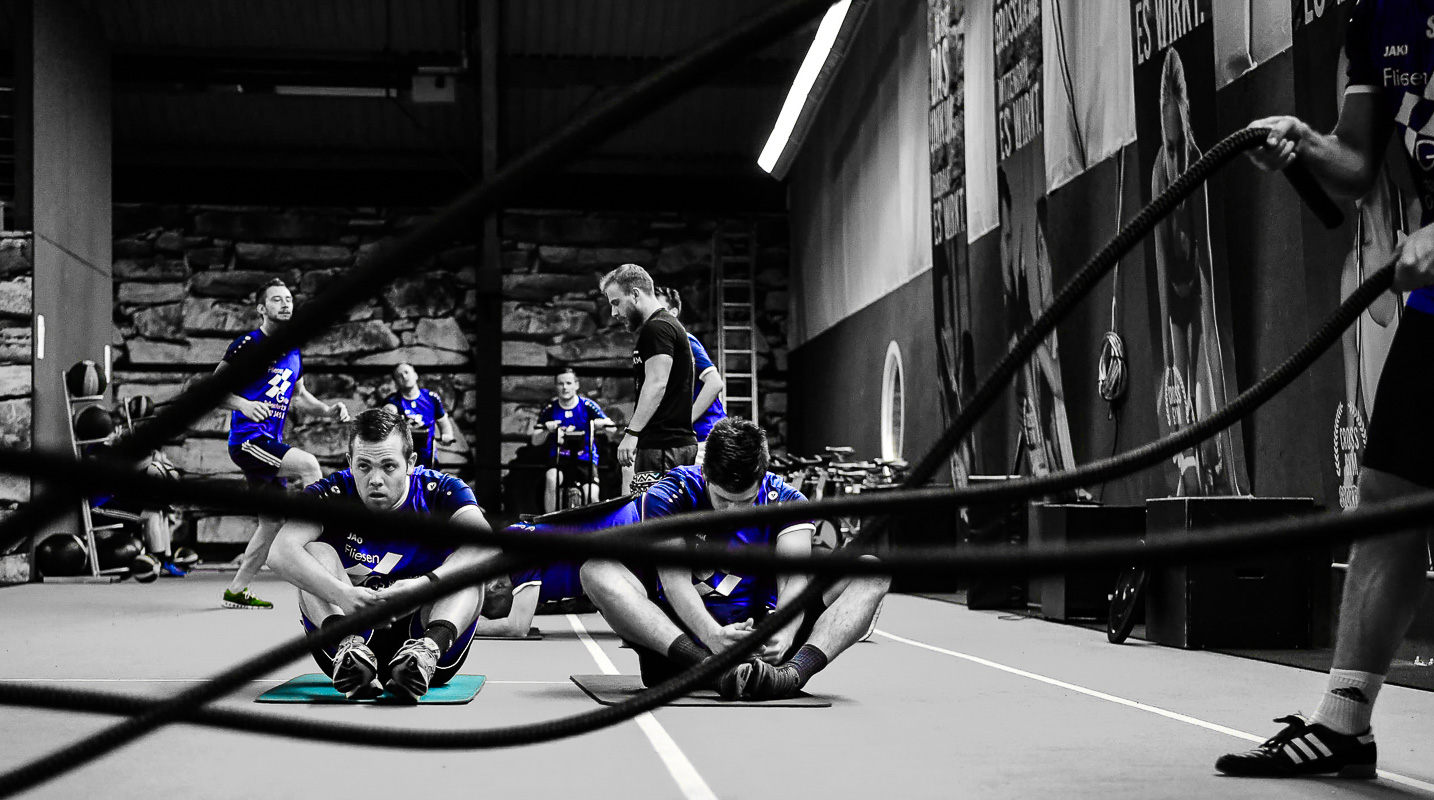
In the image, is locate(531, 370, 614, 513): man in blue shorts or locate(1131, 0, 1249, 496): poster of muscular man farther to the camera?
locate(531, 370, 614, 513): man in blue shorts

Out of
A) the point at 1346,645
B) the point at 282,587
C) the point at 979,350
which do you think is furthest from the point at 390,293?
the point at 1346,645

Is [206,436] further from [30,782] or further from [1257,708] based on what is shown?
[30,782]

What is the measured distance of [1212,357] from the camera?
6211 mm

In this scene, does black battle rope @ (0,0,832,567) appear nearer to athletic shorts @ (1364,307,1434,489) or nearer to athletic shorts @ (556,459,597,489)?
athletic shorts @ (1364,307,1434,489)

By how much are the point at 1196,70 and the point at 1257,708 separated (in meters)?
3.33

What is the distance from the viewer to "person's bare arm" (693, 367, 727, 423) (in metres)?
6.88

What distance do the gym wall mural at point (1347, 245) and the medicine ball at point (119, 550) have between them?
916 centimetres

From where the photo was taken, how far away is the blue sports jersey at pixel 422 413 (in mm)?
13328

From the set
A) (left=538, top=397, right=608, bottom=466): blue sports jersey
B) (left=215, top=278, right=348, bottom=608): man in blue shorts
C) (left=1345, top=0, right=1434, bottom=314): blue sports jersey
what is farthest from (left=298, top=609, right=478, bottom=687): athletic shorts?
(left=538, top=397, right=608, bottom=466): blue sports jersey

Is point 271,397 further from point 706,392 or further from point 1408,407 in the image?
point 1408,407

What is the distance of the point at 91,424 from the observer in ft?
36.8

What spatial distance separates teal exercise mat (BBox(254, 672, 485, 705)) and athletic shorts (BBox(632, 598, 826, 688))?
19.3 inches

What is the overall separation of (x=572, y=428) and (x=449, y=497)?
9700 mm

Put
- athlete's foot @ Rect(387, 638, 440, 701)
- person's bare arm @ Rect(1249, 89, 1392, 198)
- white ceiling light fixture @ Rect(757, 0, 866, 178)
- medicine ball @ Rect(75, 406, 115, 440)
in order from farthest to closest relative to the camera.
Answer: white ceiling light fixture @ Rect(757, 0, 866, 178) → medicine ball @ Rect(75, 406, 115, 440) → athlete's foot @ Rect(387, 638, 440, 701) → person's bare arm @ Rect(1249, 89, 1392, 198)
